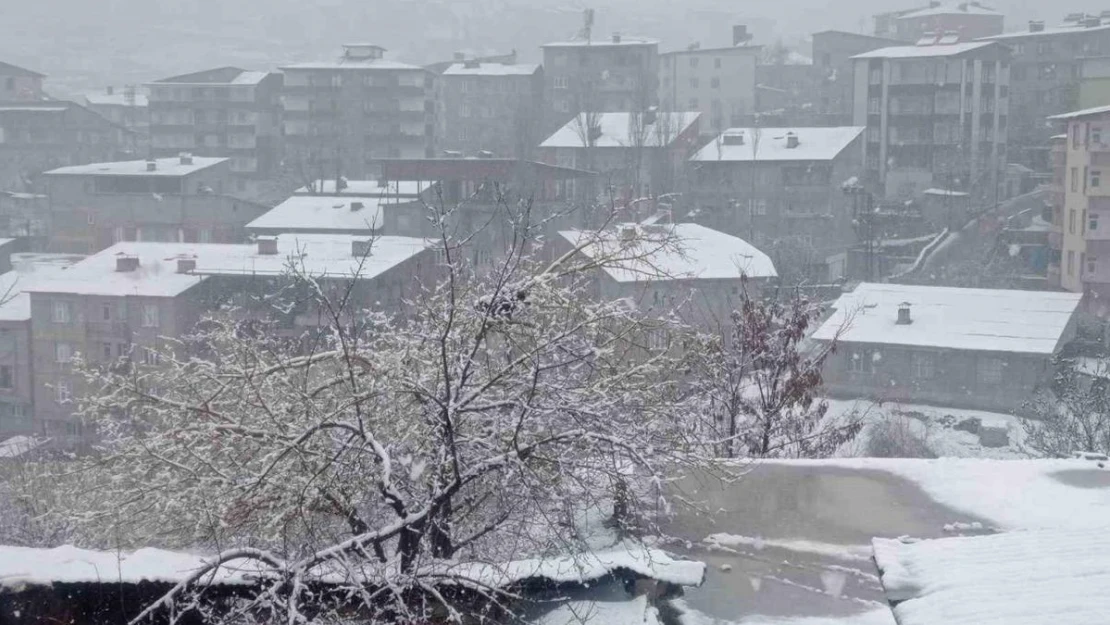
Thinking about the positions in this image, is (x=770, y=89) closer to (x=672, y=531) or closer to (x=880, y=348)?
(x=880, y=348)

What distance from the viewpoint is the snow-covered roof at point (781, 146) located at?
31.4m

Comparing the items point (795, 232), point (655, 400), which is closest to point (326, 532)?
point (655, 400)

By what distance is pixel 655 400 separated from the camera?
5.93m

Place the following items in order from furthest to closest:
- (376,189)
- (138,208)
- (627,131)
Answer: (627,131), (376,189), (138,208)

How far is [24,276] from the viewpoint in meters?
25.1

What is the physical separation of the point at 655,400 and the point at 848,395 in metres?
17.0

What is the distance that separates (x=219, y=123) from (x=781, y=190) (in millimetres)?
21421

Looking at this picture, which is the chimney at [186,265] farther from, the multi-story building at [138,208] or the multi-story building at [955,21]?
the multi-story building at [955,21]

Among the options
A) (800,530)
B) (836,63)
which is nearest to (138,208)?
(836,63)

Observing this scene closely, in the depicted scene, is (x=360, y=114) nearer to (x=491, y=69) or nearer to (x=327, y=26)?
(x=491, y=69)

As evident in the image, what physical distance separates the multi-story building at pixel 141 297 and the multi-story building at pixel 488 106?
19.1 metres

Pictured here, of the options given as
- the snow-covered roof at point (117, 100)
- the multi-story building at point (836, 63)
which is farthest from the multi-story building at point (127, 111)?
the multi-story building at point (836, 63)

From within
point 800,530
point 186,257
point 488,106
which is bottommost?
point 800,530

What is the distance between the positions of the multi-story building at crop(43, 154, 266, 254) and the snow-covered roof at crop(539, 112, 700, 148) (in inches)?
355
